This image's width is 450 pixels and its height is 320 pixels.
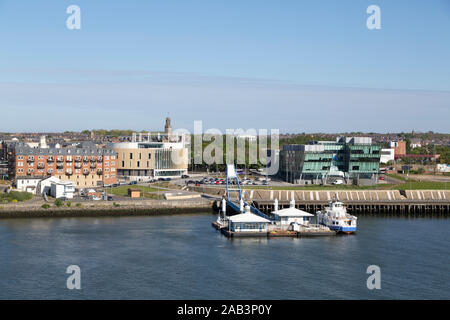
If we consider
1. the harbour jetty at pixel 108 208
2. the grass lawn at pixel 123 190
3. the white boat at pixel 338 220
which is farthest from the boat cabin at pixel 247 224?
the grass lawn at pixel 123 190

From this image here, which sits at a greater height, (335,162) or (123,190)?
(335,162)

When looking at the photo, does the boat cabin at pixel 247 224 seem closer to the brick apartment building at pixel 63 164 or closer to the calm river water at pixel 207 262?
the calm river water at pixel 207 262

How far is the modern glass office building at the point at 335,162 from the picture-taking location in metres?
72.3

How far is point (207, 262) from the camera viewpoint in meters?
34.4

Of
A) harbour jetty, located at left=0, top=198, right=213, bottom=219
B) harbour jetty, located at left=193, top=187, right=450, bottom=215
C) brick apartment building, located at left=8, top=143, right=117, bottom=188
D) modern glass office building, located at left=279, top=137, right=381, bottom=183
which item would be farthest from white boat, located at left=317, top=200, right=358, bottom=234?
brick apartment building, located at left=8, top=143, right=117, bottom=188

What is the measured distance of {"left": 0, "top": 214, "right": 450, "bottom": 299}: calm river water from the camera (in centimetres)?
2861

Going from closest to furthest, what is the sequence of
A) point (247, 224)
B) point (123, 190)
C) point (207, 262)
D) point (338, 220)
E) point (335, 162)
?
point (207, 262) < point (247, 224) < point (338, 220) < point (123, 190) < point (335, 162)

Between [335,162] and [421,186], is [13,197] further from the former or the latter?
[421,186]

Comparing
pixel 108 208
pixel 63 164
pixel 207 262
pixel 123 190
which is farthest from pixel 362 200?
pixel 63 164

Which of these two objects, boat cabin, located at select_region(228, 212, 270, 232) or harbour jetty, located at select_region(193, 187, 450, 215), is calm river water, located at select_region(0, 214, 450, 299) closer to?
boat cabin, located at select_region(228, 212, 270, 232)

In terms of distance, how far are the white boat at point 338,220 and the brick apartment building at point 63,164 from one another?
1249 inches

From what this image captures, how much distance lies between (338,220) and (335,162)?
29315 millimetres

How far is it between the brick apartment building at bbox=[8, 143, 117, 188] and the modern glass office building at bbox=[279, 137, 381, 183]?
24725 millimetres
